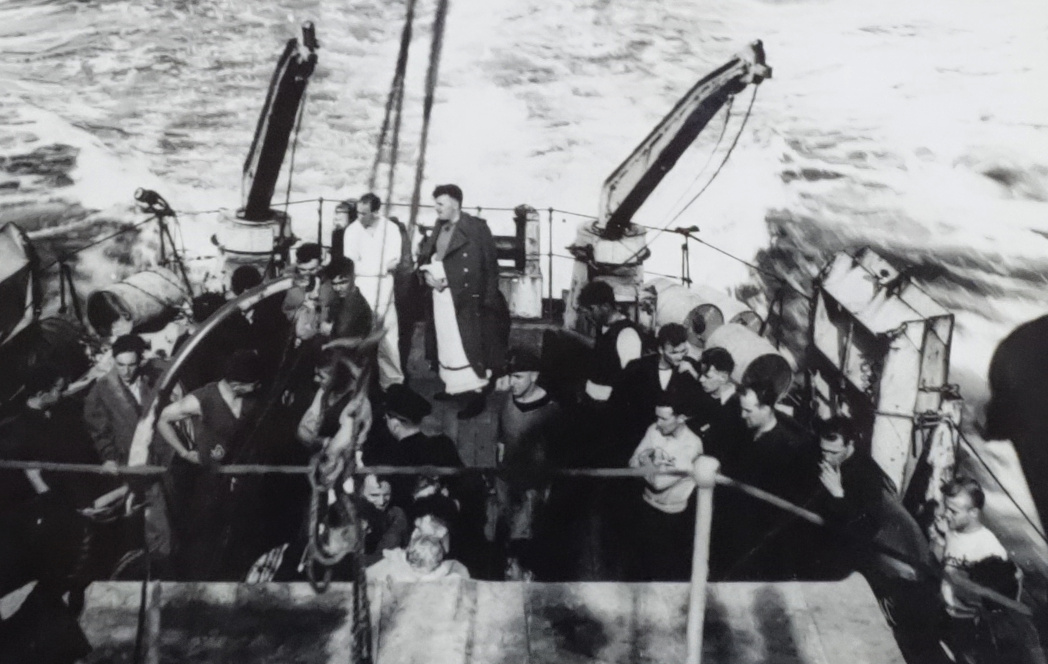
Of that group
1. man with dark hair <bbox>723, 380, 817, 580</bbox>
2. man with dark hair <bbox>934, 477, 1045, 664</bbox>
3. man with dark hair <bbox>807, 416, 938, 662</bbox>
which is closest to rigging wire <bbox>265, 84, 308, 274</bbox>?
man with dark hair <bbox>723, 380, 817, 580</bbox>

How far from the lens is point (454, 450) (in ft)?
10.8

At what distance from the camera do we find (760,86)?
10.2 ft

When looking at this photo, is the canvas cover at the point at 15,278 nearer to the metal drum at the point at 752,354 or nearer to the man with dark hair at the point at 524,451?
the man with dark hair at the point at 524,451

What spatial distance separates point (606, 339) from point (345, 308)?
122cm

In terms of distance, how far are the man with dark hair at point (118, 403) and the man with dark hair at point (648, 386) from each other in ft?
6.68

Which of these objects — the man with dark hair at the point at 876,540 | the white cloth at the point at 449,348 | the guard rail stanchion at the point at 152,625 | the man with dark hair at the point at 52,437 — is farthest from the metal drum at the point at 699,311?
the man with dark hair at the point at 52,437

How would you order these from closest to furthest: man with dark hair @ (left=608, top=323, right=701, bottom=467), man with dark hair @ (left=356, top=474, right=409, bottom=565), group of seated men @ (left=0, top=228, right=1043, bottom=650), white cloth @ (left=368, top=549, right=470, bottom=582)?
white cloth @ (left=368, top=549, right=470, bottom=582) < man with dark hair @ (left=356, top=474, right=409, bottom=565) < group of seated men @ (left=0, top=228, right=1043, bottom=650) < man with dark hair @ (left=608, top=323, right=701, bottom=467)

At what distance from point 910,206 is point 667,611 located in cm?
230

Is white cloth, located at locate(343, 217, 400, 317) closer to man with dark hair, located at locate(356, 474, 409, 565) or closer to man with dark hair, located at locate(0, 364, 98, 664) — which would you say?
man with dark hair, located at locate(356, 474, 409, 565)

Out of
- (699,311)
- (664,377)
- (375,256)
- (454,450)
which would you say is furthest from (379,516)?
(699,311)

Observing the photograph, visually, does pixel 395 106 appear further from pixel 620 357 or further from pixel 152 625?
pixel 152 625

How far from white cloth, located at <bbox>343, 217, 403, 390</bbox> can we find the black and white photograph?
1 cm

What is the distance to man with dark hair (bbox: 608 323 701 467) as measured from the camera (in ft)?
10.6

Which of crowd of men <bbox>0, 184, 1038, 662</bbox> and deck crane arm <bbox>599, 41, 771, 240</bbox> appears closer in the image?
crowd of men <bbox>0, 184, 1038, 662</bbox>
